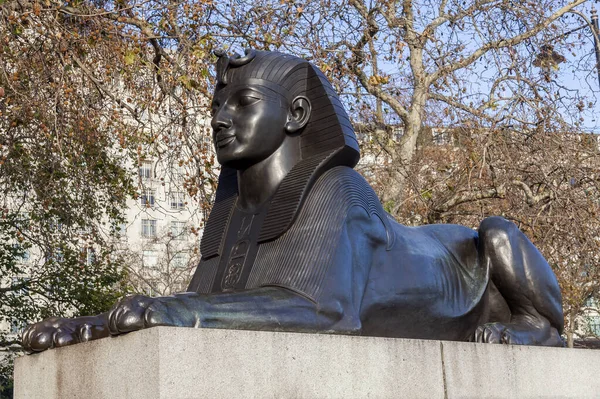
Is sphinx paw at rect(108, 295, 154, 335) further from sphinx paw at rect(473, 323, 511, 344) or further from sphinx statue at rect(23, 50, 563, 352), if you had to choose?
sphinx paw at rect(473, 323, 511, 344)

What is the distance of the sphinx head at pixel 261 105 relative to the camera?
15.5 ft

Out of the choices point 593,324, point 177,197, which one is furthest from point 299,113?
point 593,324

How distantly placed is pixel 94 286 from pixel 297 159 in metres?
11.8

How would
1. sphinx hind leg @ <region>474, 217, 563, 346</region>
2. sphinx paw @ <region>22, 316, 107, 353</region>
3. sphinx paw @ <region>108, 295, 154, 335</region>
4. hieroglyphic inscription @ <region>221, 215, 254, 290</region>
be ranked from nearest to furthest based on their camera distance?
sphinx paw @ <region>108, 295, 154, 335</region>
sphinx paw @ <region>22, 316, 107, 353</region>
hieroglyphic inscription @ <region>221, 215, 254, 290</region>
sphinx hind leg @ <region>474, 217, 563, 346</region>

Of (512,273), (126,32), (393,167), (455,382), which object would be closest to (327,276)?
(455,382)

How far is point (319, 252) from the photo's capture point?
4.29m

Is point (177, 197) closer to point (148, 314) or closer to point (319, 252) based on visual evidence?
point (319, 252)

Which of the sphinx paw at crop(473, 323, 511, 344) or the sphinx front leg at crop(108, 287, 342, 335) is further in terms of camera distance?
the sphinx paw at crop(473, 323, 511, 344)

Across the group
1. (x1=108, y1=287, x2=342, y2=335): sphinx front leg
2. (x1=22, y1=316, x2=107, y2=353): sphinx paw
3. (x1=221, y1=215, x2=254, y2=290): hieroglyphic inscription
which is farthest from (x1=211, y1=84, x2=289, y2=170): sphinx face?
(x1=22, y1=316, x2=107, y2=353): sphinx paw

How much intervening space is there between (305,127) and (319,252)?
0.90 metres

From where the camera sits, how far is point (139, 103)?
1105cm

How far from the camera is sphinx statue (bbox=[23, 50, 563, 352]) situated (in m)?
4.17

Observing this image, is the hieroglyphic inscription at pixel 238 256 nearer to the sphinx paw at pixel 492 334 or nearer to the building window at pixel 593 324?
the sphinx paw at pixel 492 334

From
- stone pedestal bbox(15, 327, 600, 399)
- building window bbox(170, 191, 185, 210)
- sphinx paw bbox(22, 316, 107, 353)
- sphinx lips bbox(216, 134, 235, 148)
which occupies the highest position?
building window bbox(170, 191, 185, 210)
